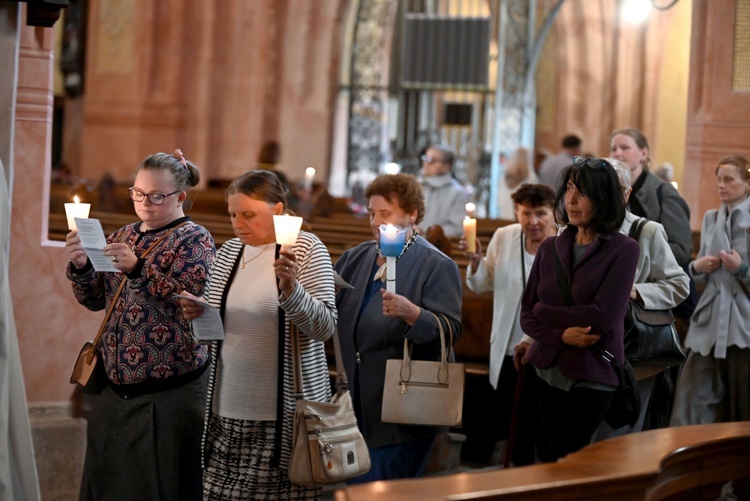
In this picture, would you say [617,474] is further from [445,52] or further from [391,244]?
[445,52]

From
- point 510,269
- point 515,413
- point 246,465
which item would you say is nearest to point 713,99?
point 510,269

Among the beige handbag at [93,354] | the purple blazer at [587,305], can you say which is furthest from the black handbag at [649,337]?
the beige handbag at [93,354]

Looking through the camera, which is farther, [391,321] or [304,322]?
[391,321]

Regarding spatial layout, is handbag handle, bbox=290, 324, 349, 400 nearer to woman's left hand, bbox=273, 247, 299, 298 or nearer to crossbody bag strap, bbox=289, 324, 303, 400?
crossbody bag strap, bbox=289, 324, 303, 400

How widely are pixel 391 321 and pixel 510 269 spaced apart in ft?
4.05

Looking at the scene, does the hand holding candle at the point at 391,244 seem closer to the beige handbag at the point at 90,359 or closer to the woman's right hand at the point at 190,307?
the woman's right hand at the point at 190,307

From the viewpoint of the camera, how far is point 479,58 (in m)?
19.1

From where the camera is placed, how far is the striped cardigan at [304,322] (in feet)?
12.4

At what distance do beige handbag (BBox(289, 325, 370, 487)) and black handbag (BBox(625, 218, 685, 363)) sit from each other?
1269mm

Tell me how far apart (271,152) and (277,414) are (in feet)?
22.9

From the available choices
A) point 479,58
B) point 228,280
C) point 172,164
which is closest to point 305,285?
point 228,280

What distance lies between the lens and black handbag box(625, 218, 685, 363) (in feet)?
14.9

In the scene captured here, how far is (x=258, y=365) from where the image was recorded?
3891 millimetres

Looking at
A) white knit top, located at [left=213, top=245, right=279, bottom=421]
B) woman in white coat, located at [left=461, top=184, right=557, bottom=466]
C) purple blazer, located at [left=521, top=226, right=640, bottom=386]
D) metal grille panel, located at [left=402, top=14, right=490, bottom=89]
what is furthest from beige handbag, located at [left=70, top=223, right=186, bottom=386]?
metal grille panel, located at [left=402, top=14, right=490, bottom=89]
